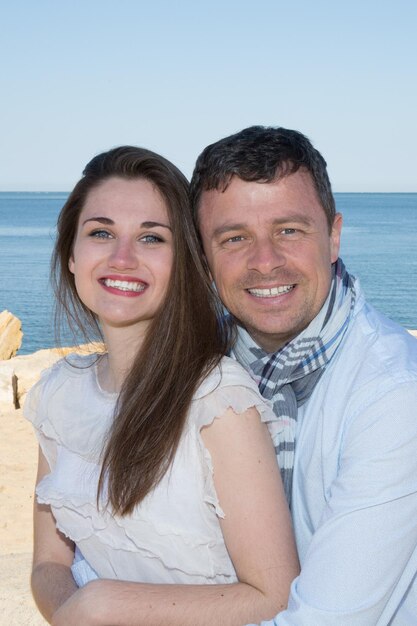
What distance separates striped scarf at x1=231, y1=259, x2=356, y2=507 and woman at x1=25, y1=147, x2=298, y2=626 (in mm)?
155

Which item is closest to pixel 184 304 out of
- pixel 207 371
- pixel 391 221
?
pixel 207 371

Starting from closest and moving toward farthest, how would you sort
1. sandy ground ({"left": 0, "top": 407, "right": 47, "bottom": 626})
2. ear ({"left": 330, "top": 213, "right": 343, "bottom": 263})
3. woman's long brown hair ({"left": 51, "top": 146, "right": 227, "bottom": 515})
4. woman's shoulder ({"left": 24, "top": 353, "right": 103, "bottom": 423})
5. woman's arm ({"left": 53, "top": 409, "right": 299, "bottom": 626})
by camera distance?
woman's arm ({"left": 53, "top": 409, "right": 299, "bottom": 626}) → woman's long brown hair ({"left": 51, "top": 146, "right": 227, "bottom": 515}) → ear ({"left": 330, "top": 213, "right": 343, "bottom": 263}) → woman's shoulder ({"left": 24, "top": 353, "right": 103, "bottom": 423}) → sandy ground ({"left": 0, "top": 407, "right": 47, "bottom": 626})

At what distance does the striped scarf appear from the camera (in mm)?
2660

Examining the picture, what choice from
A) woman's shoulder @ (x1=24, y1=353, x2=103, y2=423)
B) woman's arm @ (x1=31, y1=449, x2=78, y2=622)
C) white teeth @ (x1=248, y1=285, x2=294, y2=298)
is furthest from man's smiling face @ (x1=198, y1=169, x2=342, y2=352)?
woman's arm @ (x1=31, y1=449, x2=78, y2=622)

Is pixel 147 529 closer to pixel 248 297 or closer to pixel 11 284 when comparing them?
pixel 248 297

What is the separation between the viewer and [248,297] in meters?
3.02

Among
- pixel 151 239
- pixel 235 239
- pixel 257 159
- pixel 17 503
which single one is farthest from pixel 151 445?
pixel 17 503

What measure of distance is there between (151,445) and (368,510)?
0.73m

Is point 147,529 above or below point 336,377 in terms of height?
below

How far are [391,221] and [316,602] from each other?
98.6m

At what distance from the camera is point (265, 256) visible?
292cm

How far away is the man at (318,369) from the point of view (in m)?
2.23

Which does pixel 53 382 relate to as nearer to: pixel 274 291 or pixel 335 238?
pixel 274 291

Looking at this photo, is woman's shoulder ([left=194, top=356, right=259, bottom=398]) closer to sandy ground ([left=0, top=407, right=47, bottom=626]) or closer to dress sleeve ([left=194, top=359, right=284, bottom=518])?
dress sleeve ([left=194, top=359, right=284, bottom=518])
